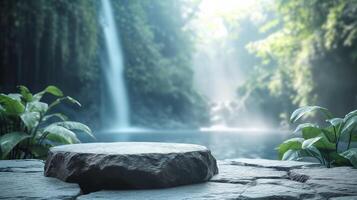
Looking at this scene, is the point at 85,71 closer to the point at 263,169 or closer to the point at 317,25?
the point at 317,25

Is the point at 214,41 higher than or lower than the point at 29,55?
higher

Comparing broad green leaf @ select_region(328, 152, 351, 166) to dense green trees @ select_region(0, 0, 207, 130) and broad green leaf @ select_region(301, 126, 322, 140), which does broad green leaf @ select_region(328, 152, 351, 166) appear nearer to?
broad green leaf @ select_region(301, 126, 322, 140)

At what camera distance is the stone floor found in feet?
7.16

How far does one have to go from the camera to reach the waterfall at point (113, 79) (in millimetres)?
19703

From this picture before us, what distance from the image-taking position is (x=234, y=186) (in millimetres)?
2463

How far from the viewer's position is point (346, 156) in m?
3.28

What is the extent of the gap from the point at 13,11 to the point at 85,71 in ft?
16.5

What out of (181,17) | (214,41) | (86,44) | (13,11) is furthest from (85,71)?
(214,41)

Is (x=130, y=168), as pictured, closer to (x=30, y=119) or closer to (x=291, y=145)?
(x=291, y=145)

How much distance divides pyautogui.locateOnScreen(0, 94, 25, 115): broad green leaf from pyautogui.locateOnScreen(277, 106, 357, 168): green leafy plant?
3.04m

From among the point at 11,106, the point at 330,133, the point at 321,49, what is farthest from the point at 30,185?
the point at 321,49

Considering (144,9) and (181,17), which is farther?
(181,17)

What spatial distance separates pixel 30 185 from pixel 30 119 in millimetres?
2056

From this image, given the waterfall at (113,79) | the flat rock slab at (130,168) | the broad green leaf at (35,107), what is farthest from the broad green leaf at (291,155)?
the waterfall at (113,79)
